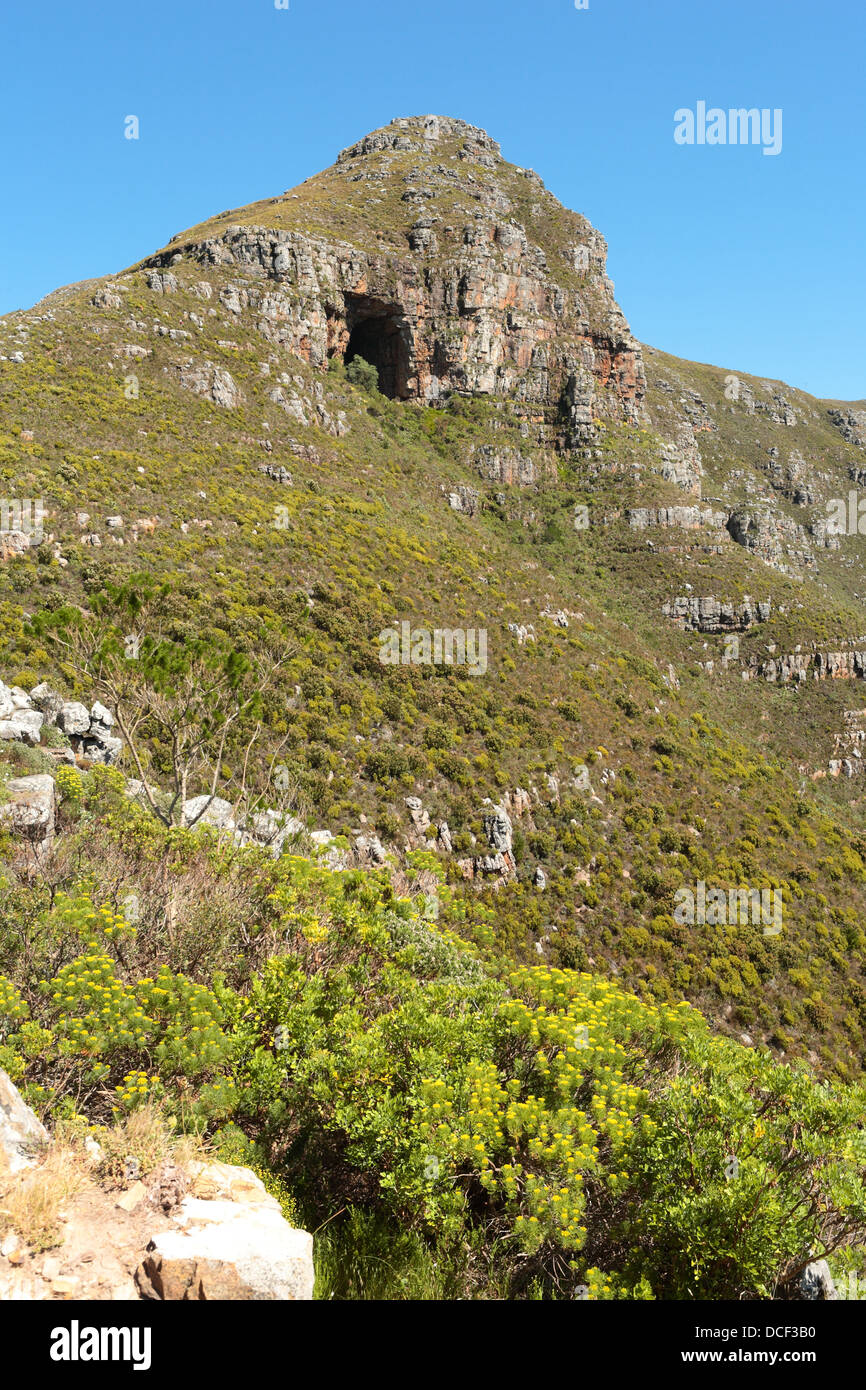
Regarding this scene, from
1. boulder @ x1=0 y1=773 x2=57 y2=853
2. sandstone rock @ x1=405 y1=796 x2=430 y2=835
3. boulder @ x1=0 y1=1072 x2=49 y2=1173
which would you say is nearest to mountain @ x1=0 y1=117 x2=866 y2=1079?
sandstone rock @ x1=405 y1=796 x2=430 y2=835

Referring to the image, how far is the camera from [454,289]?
6781 centimetres

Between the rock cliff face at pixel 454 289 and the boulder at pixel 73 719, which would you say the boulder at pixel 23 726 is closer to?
the boulder at pixel 73 719

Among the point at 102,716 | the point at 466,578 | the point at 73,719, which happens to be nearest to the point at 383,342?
the point at 466,578

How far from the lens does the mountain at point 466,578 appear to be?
2491 cm

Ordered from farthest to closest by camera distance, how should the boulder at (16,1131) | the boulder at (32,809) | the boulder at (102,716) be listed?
the boulder at (102,716)
the boulder at (32,809)
the boulder at (16,1131)

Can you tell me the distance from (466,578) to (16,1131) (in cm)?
3969

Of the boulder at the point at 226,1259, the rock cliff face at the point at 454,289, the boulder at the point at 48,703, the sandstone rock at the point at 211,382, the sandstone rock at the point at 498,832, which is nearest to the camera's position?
the boulder at the point at 226,1259

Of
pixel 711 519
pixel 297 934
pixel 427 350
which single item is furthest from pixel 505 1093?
pixel 427 350

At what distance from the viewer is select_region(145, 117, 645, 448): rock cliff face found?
2314 inches

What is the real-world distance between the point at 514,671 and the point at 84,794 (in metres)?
28.8

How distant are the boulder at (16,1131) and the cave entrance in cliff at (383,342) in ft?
238

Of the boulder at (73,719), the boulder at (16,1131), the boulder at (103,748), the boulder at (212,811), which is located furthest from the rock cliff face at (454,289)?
the boulder at (16,1131)

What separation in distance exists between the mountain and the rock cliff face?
15.1 inches

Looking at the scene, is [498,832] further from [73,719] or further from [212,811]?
[73,719]
